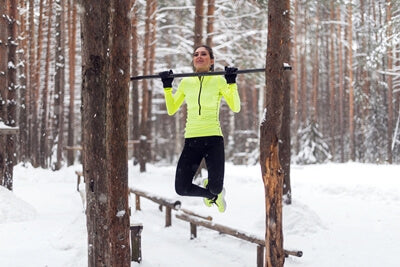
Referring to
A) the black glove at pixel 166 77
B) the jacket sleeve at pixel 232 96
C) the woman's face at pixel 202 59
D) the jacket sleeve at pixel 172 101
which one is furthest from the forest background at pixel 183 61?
the jacket sleeve at pixel 232 96

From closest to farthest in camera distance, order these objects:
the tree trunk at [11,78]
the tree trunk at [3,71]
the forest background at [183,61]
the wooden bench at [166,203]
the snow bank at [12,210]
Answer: the snow bank at [12,210], the wooden bench at [166,203], the tree trunk at [3,71], the tree trunk at [11,78], the forest background at [183,61]

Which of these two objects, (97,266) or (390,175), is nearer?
(97,266)

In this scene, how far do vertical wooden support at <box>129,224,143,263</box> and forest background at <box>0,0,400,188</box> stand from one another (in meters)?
3.38

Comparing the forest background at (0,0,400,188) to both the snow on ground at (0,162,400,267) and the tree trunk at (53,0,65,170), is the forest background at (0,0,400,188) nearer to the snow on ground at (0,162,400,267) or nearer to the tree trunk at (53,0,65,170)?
the tree trunk at (53,0,65,170)

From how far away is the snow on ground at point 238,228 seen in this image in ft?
22.8

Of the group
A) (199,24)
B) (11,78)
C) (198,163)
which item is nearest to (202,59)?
(198,163)

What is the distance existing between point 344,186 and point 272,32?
31.7 feet

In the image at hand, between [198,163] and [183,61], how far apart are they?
59.8ft

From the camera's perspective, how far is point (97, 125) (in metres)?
4.51

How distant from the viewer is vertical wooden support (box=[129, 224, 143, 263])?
6.79m

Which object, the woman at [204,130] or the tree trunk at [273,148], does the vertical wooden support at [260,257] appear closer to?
the tree trunk at [273,148]

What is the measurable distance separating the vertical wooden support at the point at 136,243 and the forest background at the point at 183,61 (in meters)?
3.38

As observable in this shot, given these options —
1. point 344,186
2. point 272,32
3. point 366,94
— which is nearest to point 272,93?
point 272,32

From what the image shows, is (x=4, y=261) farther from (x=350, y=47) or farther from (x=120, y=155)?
(x=350, y=47)
